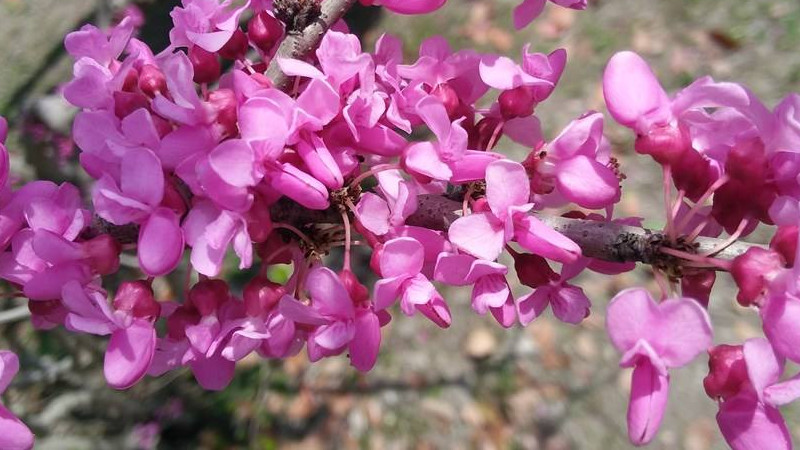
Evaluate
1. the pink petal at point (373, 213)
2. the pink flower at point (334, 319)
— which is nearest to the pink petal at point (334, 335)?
the pink flower at point (334, 319)

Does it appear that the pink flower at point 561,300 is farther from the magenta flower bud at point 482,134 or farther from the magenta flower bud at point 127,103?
the magenta flower bud at point 127,103

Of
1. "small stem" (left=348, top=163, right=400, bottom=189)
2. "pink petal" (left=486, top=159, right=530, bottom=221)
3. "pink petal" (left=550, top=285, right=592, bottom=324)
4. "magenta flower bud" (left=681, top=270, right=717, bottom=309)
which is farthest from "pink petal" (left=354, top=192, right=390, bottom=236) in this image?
"magenta flower bud" (left=681, top=270, right=717, bottom=309)

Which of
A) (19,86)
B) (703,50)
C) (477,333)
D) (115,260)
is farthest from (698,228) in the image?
(19,86)

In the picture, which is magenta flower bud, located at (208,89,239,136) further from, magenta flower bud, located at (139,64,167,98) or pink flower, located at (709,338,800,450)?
pink flower, located at (709,338,800,450)

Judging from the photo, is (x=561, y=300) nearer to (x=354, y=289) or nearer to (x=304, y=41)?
(x=354, y=289)

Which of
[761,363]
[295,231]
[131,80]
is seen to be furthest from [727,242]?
[131,80]

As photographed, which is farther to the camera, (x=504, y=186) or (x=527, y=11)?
(x=527, y=11)
